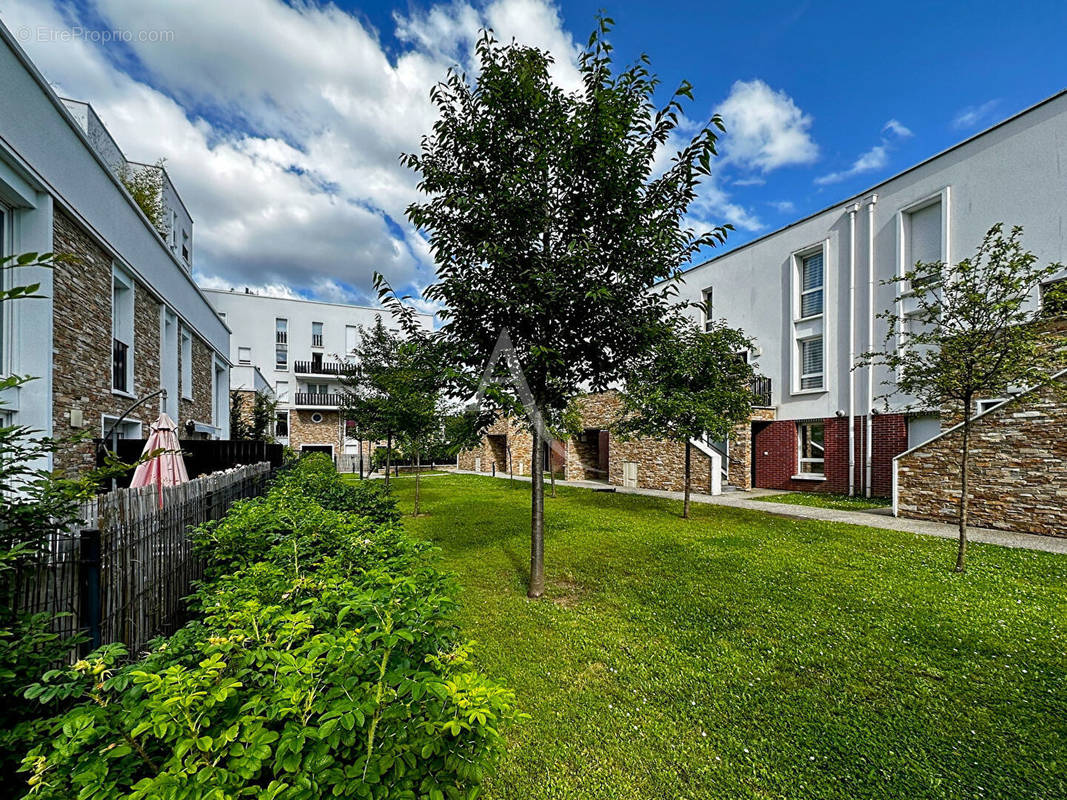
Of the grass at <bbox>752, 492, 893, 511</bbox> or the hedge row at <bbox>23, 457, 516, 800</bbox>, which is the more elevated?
the hedge row at <bbox>23, 457, 516, 800</bbox>

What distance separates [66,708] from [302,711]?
49.6 inches

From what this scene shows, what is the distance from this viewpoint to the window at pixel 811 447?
16812 mm

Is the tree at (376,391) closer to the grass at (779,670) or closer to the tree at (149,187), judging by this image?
the grass at (779,670)

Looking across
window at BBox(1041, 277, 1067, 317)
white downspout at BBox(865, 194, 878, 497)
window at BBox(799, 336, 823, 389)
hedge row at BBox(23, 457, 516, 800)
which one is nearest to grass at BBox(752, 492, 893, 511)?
white downspout at BBox(865, 194, 878, 497)

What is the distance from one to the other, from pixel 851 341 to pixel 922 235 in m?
3.74

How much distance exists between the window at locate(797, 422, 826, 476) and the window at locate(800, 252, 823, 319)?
4.27 meters

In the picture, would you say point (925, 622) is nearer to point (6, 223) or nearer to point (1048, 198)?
point (6, 223)

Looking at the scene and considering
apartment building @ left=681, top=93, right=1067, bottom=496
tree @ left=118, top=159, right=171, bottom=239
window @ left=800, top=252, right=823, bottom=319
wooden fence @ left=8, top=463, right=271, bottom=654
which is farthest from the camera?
window @ left=800, top=252, right=823, bottom=319

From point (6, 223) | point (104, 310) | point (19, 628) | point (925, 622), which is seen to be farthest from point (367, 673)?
point (104, 310)

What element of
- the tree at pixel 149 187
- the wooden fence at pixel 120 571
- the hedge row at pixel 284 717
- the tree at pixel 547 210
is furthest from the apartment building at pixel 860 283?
the tree at pixel 149 187

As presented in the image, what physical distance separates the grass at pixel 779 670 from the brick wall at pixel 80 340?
6.21 m

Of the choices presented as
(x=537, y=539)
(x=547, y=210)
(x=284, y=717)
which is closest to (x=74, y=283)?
(x=547, y=210)

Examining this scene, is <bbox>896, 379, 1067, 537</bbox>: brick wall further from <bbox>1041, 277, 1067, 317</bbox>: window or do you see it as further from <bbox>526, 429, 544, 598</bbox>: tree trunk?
<bbox>526, 429, 544, 598</bbox>: tree trunk

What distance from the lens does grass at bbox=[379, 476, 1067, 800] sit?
281 cm
